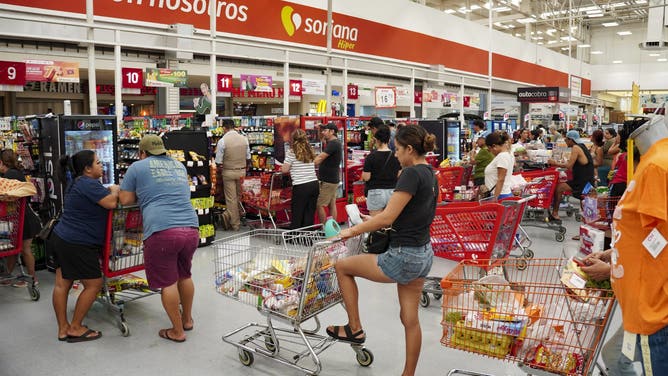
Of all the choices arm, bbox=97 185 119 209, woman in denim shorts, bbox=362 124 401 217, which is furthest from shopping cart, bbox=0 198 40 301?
woman in denim shorts, bbox=362 124 401 217

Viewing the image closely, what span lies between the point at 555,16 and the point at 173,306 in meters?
28.9

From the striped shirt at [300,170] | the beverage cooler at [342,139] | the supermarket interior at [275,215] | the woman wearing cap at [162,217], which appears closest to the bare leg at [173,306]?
the woman wearing cap at [162,217]

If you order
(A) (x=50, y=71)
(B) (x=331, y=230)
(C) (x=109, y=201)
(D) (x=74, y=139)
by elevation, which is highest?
(A) (x=50, y=71)

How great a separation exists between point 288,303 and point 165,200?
126 centimetres

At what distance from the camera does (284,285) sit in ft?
12.1

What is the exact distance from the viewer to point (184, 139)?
287 inches

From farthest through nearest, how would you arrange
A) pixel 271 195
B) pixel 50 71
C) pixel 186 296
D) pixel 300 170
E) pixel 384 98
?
pixel 384 98, pixel 271 195, pixel 50 71, pixel 300 170, pixel 186 296

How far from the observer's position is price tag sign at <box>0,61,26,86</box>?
859 centimetres

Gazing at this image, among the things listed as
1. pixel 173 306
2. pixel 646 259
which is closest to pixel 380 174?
pixel 173 306

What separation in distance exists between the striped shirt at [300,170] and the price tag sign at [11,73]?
4691 mm

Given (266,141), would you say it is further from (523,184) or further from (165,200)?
(165,200)

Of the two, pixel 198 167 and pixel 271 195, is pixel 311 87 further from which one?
pixel 198 167

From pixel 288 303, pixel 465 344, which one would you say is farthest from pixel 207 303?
pixel 465 344

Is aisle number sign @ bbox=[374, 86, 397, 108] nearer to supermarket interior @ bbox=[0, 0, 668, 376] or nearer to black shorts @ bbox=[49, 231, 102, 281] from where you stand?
supermarket interior @ bbox=[0, 0, 668, 376]
